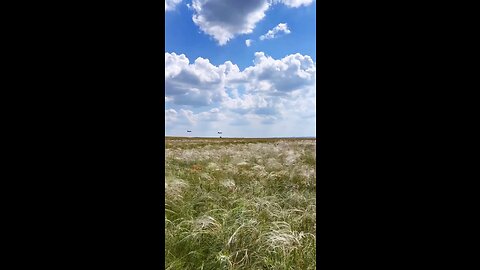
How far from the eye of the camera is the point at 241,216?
2.04m

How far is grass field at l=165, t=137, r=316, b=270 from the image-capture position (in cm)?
167

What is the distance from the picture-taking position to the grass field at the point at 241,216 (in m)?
1.67

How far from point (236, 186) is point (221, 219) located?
2.01 ft
